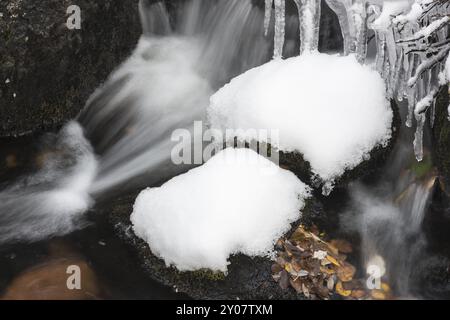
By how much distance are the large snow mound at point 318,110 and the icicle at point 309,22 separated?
0.84 ft

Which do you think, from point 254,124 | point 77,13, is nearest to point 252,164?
point 254,124

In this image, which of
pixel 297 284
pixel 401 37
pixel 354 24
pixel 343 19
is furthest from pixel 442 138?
pixel 297 284

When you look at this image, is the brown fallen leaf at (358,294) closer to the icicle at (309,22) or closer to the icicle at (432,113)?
the icicle at (432,113)

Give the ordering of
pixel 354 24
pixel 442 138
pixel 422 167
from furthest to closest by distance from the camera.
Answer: pixel 354 24 → pixel 422 167 → pixel 442 138

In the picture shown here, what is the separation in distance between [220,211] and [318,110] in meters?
1.57

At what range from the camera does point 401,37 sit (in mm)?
5598

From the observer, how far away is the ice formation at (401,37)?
202 inches

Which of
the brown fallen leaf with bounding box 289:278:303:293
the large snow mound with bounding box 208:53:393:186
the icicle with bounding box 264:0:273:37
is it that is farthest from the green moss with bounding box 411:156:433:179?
the icicle with bounding box 264:0:273:37

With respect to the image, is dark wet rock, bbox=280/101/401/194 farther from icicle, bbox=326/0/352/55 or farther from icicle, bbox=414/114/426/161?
icicle, bbox=326/0/352/55

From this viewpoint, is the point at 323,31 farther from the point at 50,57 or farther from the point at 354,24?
the point at 50,57

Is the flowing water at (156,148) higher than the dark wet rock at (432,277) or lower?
higher

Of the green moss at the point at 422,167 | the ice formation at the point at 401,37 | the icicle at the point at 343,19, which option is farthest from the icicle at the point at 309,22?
the green moss at the point at 422,167

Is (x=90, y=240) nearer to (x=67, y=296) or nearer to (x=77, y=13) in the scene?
(x=67, y=296)

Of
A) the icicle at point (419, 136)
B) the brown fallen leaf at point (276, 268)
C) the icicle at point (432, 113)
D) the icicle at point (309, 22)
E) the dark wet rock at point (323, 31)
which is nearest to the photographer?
the brown fallen leaf at point (276, 268)
